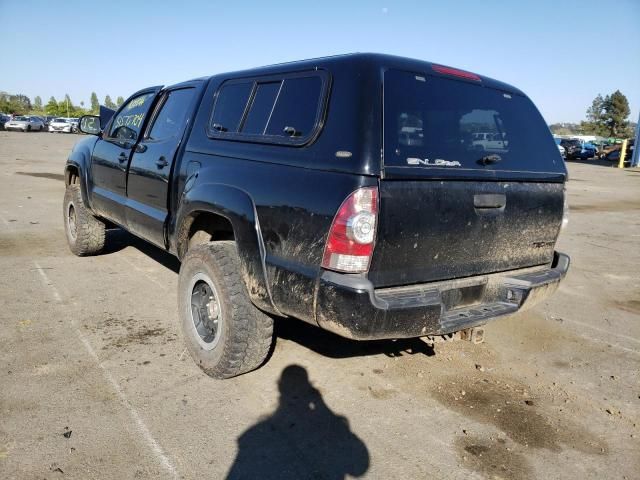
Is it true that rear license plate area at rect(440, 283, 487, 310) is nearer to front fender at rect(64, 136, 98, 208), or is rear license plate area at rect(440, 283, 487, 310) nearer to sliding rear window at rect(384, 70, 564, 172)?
sliding rear window at rect(384, 70, 564, 172)

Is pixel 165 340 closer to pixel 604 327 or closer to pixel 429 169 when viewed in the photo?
pixel 429 169

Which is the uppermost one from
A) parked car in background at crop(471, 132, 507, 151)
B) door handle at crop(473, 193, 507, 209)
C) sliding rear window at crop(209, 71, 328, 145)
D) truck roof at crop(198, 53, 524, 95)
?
truck roof at crop(198, 53, 524, 95)

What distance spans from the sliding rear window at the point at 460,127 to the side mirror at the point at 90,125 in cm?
398

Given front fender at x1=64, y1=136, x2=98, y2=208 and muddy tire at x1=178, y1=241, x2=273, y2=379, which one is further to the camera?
front fender at x1=64, y1=136, x2=98, y2=208

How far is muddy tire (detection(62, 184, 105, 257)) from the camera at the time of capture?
5.68 meters

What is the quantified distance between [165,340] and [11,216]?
6.10m

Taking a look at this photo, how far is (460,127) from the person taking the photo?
2875mm

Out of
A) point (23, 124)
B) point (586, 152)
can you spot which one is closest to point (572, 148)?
point (586, 152)

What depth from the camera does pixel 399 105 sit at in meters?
2.57

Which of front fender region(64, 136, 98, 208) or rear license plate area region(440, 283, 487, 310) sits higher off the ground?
front fender region(64, 136, 98, 208)

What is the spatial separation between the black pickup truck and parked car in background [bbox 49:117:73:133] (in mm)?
49836

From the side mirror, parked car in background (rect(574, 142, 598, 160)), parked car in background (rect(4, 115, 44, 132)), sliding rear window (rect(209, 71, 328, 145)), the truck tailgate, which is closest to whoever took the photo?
the truck tailgate

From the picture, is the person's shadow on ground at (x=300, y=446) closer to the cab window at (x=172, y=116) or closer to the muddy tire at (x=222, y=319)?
the muddy tire at (x=222, y=319)

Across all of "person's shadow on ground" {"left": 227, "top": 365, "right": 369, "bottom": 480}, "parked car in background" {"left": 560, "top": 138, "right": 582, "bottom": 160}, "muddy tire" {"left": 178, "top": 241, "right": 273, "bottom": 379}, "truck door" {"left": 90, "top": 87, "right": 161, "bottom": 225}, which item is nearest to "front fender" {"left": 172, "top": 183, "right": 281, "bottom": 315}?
"muddy tire" {"left": 178, "top": 241, "right": 273, "bottom": 379}
